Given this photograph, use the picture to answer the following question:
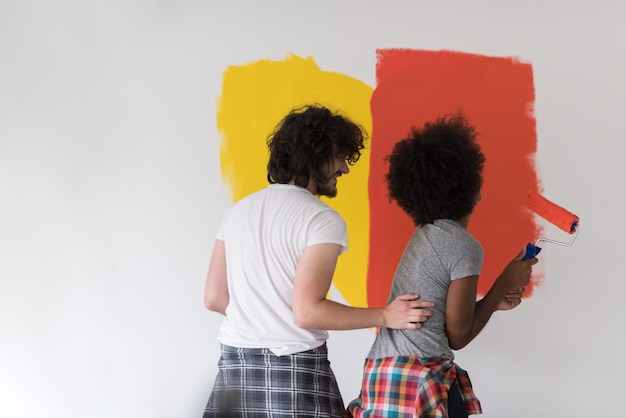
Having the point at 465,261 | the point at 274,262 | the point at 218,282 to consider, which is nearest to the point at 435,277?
the point at 465,261

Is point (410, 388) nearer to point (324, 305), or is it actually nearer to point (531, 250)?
point (324, 305)

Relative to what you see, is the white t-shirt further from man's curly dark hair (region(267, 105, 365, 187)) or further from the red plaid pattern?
the red plaid pattern

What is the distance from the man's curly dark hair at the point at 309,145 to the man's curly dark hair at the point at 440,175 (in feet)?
0.50

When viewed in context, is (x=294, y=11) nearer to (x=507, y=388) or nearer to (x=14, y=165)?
(x=14, y=165)

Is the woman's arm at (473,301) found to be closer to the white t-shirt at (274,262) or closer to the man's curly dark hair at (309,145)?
the white t-shirt at (274,262)

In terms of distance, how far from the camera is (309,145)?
62.3 inches

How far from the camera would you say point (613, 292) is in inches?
85.4

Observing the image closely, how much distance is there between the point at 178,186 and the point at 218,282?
0.64 meters

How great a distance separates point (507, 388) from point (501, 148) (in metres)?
0.76

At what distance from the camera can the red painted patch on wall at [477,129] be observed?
219 cm

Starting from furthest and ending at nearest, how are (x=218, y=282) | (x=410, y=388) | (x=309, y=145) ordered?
1. (x=218, y=282)
2. (x=309, y=145)
3. (x=410, y=388)

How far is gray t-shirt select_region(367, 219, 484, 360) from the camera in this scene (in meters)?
1.51

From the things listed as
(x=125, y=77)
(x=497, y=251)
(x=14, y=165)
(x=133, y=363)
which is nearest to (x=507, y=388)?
(x=497, y=251)

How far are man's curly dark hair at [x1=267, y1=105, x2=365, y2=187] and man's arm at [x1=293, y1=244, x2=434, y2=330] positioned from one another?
20 cm
